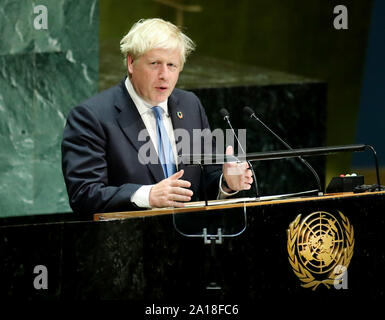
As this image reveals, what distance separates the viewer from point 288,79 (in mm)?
6508

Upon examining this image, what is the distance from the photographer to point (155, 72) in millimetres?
3883

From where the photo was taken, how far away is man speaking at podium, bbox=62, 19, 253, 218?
3754mm

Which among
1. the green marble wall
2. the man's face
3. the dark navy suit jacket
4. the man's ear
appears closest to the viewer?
the dark navy suit jacket

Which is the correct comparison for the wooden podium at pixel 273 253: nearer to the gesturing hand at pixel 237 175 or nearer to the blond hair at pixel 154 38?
the gesturing hand at pixel 237 175

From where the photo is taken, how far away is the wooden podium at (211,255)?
2.94 m

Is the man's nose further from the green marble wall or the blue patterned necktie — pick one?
the green marble wall

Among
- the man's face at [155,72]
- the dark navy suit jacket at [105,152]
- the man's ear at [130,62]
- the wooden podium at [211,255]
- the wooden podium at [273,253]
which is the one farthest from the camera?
the man's ear at [130,62]

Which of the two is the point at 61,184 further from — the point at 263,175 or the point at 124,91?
the point at 124,91

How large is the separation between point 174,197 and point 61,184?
298 cm

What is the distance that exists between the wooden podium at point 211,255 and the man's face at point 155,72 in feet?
2.84

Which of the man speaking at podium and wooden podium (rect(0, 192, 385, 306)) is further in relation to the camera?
the man speaking at podium

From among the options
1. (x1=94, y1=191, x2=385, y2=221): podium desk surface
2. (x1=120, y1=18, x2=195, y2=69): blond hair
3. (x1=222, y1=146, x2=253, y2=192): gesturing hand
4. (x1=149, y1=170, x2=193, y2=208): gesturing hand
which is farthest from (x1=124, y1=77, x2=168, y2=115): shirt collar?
(x1=94, y1=191, x2=385, y2=221): podium desk surface

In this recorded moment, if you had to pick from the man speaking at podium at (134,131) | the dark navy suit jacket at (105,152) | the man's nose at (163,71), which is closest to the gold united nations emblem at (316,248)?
the man speaking at podium at (134,131)

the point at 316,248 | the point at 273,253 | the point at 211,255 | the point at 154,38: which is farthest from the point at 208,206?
the point at 154,38
